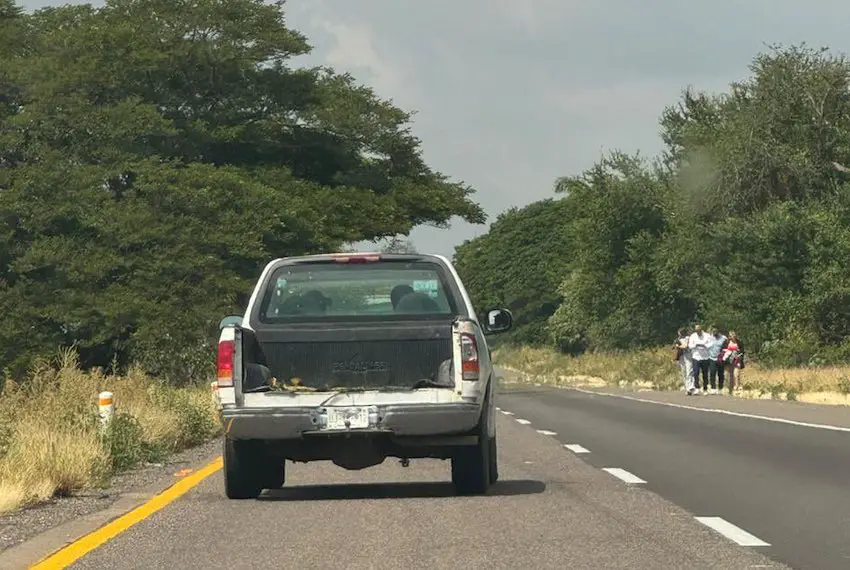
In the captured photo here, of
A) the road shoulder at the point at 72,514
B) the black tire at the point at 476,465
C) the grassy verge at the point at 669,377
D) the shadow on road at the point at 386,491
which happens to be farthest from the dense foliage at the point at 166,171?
the black tire at the point at 476,465

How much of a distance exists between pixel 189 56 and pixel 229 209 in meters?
6.83

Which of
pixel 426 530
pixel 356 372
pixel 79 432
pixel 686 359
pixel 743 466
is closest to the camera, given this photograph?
pixel 426 530

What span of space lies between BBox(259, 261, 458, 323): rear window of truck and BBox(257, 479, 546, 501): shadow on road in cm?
130

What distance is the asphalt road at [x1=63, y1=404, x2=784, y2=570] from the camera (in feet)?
29.2

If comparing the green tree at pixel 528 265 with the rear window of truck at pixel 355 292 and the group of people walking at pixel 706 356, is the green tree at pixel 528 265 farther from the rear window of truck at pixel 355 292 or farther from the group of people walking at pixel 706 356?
the rear window of truck at pixel 355 292

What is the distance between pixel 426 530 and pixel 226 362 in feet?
7.91

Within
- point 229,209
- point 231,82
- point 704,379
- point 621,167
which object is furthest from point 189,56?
point 621,167

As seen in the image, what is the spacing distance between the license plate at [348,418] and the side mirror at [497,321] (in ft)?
6.51

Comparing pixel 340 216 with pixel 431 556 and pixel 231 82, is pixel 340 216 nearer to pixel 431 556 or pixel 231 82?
pixel 231 82

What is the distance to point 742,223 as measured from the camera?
6275cm

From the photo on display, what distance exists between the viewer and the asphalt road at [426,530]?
8.90 meters

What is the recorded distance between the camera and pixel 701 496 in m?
12.4

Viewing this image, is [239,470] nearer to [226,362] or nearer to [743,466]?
[226,362]

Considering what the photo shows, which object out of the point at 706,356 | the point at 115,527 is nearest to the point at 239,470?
the point at 115,527
